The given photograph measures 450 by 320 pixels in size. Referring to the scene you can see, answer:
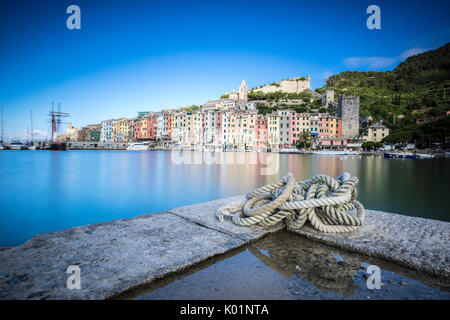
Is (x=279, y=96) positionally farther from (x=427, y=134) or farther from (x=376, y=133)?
(x=427, y=134)

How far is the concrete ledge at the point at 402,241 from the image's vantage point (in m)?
2.26

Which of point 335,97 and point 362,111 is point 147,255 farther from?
point 335,97

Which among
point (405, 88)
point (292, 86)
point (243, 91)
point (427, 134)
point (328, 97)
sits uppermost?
point (292, 86)

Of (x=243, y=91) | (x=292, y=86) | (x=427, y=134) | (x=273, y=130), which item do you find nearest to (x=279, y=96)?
(x=243, y=91)

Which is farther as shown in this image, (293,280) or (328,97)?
(328,97)

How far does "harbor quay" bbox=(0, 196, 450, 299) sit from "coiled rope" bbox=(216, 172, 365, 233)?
123mm

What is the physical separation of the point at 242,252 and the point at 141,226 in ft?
4.88

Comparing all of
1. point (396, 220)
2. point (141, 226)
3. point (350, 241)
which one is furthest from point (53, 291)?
point (396, 220)

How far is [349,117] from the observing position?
71688mm

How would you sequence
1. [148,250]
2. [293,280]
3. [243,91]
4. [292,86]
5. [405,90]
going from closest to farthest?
[293,280], [148,250], [243,91], [405,90], [292,86]

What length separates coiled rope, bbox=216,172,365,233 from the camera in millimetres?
3157

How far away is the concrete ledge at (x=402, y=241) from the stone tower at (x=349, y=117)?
7622 centimetres

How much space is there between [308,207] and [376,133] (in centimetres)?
8131

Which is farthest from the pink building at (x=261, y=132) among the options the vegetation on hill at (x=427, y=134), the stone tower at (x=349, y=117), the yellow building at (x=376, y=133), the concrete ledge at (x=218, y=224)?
the concrete ledge at (x=218, y=224)
